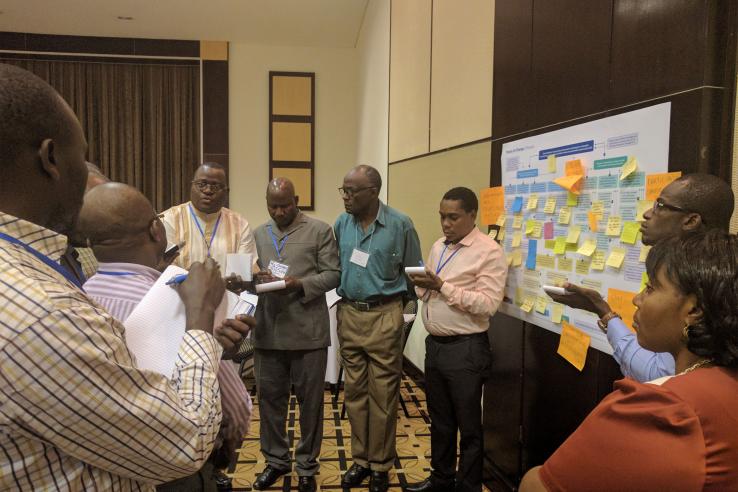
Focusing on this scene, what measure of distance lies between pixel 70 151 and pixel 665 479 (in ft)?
3.48

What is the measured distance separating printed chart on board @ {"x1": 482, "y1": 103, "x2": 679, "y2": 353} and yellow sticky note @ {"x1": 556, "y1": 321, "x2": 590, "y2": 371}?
0.09ft

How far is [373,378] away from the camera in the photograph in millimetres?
2699

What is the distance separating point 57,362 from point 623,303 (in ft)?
5.45

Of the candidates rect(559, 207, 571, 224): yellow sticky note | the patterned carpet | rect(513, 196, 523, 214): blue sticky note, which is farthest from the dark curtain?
rect(559, 207, 571, 224): yellow sticky note

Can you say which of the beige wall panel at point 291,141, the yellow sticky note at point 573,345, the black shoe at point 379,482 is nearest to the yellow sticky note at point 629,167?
the yellow sticky note at point 573,345

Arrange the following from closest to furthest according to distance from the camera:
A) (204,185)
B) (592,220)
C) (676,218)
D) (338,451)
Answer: (676,218) < (592,220) < (204,185) < (338,451)

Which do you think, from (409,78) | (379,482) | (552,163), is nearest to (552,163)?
(552,163)

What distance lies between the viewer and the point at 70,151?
2.51 feet

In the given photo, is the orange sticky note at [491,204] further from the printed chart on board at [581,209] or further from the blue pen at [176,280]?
the blue pen at [176,280]

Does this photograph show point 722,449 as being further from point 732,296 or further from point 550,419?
point 550,419

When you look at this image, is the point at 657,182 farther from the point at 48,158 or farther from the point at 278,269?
the point at 278,269

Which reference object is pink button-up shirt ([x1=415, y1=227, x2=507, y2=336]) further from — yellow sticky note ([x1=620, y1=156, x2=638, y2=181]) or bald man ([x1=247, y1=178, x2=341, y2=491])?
yellow sticky note ([x1=620, y1=156, x2=638, y2=181])

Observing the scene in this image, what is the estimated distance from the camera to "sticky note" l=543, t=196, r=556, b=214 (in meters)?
2.12

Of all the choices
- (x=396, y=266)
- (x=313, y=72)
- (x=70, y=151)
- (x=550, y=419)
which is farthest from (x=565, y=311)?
(x=313, y=72)
